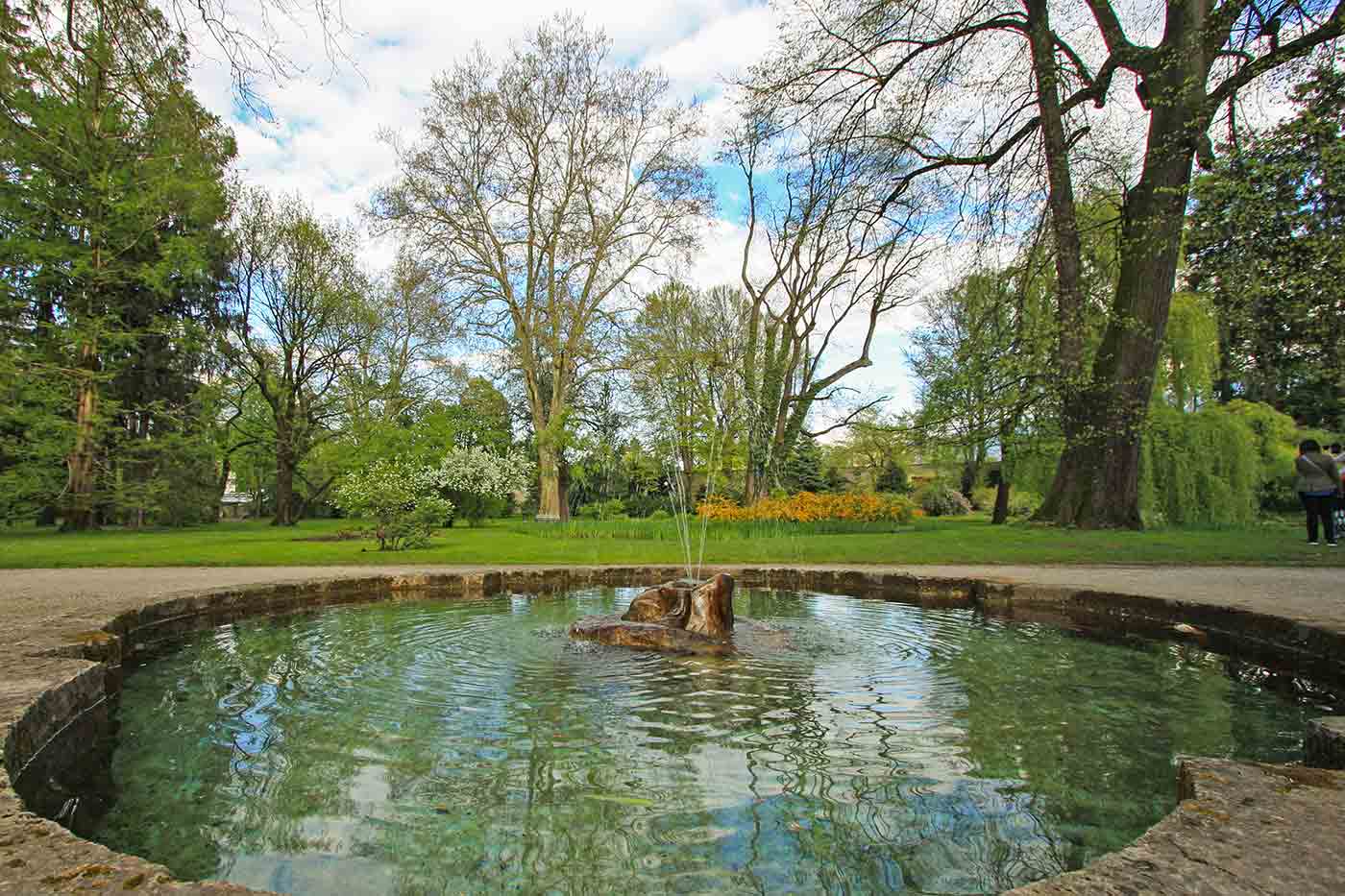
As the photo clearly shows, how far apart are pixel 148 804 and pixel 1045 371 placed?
12.5 m

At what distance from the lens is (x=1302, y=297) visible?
6.32 m

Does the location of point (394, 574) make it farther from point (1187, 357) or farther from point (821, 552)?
point (1187, 357)

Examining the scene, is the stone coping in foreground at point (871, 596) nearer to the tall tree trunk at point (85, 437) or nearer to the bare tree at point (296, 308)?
the tall tree trunk at point (85, 437)

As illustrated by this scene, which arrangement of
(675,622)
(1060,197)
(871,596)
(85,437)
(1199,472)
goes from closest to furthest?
(675,622), (871,596), (1060,197), (1199,472), (85,437)

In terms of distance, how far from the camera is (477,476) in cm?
2336

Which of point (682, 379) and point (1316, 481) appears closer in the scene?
point (1316, 481)

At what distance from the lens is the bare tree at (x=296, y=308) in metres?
22.9

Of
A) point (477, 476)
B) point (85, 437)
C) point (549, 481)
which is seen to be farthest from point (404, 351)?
point (85, 437)

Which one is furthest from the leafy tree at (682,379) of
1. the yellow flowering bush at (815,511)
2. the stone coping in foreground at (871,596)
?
the stone coping in foreground at (871,596)

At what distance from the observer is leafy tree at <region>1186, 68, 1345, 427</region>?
18.4ft

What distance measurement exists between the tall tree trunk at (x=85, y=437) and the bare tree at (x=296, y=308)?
5183 mm

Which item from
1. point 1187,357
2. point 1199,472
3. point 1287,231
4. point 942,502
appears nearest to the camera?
point 1287,231

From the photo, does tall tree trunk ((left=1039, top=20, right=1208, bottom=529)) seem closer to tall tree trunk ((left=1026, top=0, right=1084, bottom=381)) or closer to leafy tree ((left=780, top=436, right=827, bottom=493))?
tall tree trunk ((left=1026, top=0, right=1084, bottom=381))

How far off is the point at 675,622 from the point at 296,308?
22.8 metres
